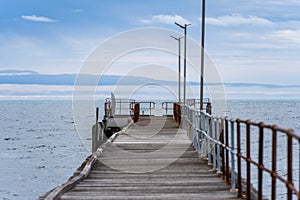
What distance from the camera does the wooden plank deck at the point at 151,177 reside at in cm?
1027

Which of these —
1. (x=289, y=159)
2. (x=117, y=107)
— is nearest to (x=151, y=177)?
(x=289, y=159)

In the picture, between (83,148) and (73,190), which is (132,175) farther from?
(83,148)

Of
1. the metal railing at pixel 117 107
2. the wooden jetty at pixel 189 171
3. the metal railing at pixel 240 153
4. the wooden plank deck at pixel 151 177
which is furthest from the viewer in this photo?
the metal railing at pixel 117 107

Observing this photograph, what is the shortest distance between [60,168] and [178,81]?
37.6 ft

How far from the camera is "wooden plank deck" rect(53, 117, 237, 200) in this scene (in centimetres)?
1027

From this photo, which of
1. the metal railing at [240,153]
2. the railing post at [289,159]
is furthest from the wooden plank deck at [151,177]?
the railing post at [289,159]

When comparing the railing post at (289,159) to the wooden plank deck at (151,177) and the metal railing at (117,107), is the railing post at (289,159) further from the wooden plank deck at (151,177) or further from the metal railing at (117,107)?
the metal railing at (117,107)

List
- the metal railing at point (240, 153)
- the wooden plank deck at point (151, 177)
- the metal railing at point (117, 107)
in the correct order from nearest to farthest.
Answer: the metal railing at point (240, 153)
the wooden plank deck at point (151, 177)
the metal railing at point (117, 107)

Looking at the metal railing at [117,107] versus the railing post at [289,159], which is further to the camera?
the metal railing at [117,107]

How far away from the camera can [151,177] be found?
1260 centimetres

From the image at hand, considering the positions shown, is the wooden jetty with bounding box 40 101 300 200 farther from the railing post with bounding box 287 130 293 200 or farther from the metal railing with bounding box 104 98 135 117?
the metal railing with bounding box 104 98 135 117

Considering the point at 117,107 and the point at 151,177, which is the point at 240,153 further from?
the point at 117,107

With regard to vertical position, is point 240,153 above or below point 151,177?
above

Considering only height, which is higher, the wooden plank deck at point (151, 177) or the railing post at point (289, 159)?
the railing post at point (289, 159)
